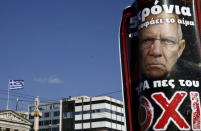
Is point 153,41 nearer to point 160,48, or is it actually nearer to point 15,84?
point 160,48

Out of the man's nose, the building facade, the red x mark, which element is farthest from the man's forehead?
the building facade

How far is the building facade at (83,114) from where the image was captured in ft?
486

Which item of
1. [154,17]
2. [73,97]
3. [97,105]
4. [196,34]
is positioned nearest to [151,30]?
[154,17]

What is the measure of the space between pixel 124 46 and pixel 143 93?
5.69m

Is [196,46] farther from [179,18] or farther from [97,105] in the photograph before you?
[97,105]

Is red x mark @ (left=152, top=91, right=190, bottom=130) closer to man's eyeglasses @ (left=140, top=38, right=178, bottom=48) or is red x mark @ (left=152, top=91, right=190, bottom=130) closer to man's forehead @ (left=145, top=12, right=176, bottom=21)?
man's eyeglasses @ (left=140, top=38, right=178, bottom=48)

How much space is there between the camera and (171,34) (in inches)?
1296

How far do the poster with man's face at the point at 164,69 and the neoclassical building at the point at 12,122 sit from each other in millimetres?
74079

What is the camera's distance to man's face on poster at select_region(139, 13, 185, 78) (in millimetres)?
32500

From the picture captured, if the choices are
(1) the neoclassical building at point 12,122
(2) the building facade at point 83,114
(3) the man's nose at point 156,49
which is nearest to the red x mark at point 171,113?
(3) the man's nose at point 156,49

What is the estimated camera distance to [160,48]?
108 ft

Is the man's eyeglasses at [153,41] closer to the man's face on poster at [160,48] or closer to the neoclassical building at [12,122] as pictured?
the man's face on poster at [160,48]

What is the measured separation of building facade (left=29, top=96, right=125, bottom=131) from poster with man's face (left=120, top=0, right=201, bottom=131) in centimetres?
11244

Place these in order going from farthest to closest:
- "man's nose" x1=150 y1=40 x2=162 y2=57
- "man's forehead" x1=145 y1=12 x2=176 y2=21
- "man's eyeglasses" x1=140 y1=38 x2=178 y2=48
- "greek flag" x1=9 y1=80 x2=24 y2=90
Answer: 1. "greek flag" x1=9 y1=80 x2=24 y2=90
2. "man's forehead" x1=145 y1=12 x2=176 y2=21
3. "man's nose" x1=150 y1=40 x2=162 y2=57
4. "man's eyeglasses" x1=140 y1=38 x2=178 y2=48
